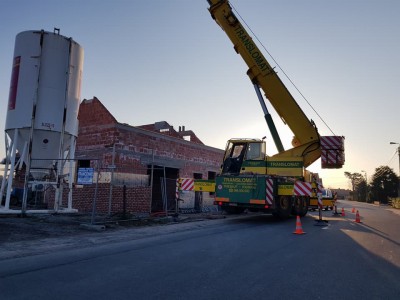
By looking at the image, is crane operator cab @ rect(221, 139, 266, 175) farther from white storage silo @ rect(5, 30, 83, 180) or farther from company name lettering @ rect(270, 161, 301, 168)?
white storage silo @ rect(5, 30, 83, 180)

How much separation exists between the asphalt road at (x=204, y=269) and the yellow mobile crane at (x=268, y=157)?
5.15 metres

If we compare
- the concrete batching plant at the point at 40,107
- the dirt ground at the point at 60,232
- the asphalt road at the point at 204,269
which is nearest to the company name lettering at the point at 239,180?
the dirt ground at the point at 60,232

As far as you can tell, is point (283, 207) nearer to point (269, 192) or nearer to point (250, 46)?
point (269, 192)

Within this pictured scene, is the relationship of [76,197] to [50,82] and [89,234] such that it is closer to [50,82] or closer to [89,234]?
[50,82]

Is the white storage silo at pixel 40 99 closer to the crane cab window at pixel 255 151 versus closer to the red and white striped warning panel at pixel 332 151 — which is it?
the crane cab window at pixel 255 151

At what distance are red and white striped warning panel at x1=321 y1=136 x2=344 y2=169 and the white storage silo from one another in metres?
11.4

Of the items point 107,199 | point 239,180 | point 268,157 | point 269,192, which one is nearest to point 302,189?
point 269,192

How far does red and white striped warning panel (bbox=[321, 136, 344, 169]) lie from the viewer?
16078mm

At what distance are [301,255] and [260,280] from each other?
98.2 inches

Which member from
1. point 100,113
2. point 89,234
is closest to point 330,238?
point 89,234

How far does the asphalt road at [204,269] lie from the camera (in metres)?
4.73

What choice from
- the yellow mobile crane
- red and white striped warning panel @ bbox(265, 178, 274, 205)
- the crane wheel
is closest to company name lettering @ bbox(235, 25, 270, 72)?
the yellow mobile crane

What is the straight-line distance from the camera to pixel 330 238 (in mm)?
10234

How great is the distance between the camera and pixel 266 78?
56.1 feet
